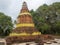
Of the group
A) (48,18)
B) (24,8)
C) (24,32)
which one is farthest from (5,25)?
(24,32)

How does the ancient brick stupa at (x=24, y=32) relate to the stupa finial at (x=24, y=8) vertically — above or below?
below

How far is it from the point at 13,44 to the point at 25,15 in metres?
4.49

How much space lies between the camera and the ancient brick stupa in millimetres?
28750

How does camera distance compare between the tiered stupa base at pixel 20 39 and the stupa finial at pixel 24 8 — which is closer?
the tiered stupa base at pixel 20 39

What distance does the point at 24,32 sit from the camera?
96.2 ft

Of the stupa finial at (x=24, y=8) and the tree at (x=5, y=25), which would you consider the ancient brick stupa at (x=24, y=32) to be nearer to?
the stupa finial at (x=24, y=8)

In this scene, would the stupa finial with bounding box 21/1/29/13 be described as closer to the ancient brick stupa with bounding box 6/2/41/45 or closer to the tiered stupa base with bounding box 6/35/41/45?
the ancient brick stupa with bounding box 6/2/41/45

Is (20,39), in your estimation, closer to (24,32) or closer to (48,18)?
(24,32)

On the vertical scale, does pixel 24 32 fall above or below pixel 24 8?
below

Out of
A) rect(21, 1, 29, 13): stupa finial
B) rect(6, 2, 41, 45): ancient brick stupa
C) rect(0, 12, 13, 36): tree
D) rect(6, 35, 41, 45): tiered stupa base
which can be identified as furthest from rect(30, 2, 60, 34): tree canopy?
rect(6, 35, 41, 45): tiered stupa base

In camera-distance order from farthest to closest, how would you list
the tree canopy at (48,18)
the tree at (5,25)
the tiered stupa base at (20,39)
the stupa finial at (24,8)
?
the tree at (5,25), the tree canopy at (48,18), the stupa finial at (24,8), the tiered stupa base at (20,39)

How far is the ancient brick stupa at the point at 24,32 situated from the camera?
94.3 ft

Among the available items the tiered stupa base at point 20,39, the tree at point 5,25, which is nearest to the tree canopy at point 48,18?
the tree at point 5,25

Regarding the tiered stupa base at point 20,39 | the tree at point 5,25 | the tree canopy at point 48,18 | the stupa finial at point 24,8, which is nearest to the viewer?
the tiered stupa base at point 20,39
